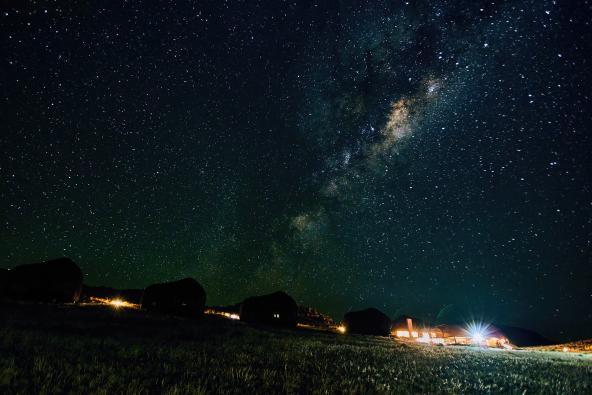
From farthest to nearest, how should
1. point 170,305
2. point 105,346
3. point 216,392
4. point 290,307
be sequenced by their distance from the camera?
1. point 290,307
2. point 170,305
3. point 105,346
4. point 216,392

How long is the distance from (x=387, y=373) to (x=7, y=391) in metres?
9.03

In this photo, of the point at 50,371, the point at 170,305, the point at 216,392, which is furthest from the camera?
the point at 170,305

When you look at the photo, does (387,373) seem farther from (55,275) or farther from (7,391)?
(55,275)

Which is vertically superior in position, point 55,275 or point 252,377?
point 55,275

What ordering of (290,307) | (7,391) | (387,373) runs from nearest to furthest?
(7,391)
(387,373)
(290,307)

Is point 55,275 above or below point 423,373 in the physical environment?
above

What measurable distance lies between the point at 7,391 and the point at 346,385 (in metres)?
6.30

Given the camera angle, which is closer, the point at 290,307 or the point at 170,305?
the point at 170,305

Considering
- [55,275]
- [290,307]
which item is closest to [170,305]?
[55,275]

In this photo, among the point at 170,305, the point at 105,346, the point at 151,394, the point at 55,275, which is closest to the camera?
the point at 151,394

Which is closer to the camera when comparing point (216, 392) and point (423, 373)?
point (216, 392)

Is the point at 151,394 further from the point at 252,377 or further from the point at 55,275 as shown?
the point at 55,275

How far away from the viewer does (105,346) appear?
1022cm

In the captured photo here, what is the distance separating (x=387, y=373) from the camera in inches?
369
